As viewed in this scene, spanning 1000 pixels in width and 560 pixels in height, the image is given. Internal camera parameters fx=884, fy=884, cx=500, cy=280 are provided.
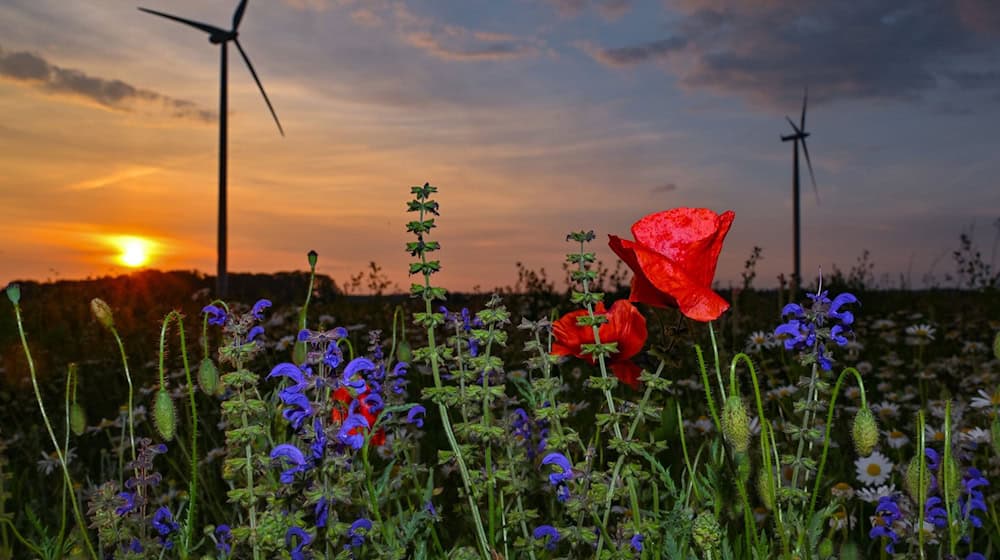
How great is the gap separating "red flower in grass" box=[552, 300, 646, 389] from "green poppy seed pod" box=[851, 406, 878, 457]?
584 millimetres

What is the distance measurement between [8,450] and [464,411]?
4800 millimetres

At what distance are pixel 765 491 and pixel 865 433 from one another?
243mm

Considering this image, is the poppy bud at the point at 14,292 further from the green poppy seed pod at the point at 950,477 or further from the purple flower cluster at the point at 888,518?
the purple flower cluster at the point at 888,518

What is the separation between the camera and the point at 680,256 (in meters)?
1.97

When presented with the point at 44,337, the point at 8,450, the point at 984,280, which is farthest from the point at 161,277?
the point at 984,280

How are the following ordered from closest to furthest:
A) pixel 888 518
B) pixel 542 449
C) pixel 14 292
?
1. pixel 14 292
2. pixel 888 518
3. pixel 542 449

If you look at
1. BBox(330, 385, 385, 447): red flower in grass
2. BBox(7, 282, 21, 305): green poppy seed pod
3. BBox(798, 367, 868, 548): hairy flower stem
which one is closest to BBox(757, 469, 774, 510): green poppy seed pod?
BBox(798, 367, 868, 548): hairy flower stem

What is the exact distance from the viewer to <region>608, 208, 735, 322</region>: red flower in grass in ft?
6.36

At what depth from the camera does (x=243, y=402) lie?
2.01 metres

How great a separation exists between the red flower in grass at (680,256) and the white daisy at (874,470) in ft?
6.51

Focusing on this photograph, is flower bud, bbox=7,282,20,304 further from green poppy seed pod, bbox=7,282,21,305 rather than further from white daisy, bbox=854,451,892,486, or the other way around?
white daisy, bbox=854,451,892,486

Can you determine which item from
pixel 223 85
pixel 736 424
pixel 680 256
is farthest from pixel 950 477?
pixel 223 85

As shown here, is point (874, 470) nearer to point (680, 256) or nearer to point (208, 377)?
point (680, 256)

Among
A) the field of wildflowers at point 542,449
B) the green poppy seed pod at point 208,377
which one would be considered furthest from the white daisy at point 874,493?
the green poppy seed pod at point 208,377
